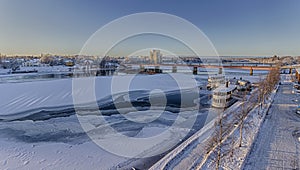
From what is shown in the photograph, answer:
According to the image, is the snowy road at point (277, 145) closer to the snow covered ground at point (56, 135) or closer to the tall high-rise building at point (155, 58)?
the snow covered ground at point (56, 135)

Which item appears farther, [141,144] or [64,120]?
[64,120]

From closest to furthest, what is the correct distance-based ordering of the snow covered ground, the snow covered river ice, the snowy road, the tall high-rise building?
the snowy road < the snow covered ground < the snow covered river ice < the tall high-rise building

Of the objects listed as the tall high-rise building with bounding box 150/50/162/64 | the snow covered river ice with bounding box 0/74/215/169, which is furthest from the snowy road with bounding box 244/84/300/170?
the tall high-rise building with bounding box 150/50/162/64

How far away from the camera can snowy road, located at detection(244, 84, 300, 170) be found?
21.5 feet

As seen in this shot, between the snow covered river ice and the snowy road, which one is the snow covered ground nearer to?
the snow covered river ice

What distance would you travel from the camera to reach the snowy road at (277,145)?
6.54 meters

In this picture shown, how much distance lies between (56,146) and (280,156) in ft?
28.3

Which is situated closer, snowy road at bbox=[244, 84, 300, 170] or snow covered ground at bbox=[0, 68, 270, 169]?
snowy road at bbox=[244, 84, 300, 170]

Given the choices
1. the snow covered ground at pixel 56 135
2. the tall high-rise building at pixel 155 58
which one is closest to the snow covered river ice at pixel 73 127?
the snow covered ground at pixel 56 135

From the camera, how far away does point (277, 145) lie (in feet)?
26.1

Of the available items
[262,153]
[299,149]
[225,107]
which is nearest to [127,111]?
[225,107]

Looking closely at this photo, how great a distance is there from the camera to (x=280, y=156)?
7.05 m

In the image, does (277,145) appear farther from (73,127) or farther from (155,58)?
(155,58)

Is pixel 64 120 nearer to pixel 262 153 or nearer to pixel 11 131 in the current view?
pixel 11 131
